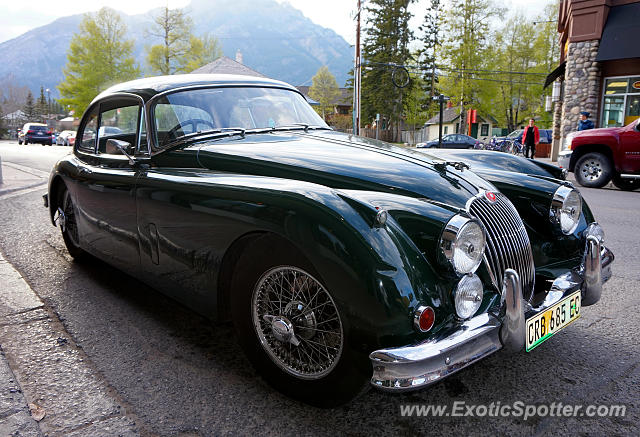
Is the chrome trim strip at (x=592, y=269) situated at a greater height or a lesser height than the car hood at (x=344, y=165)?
lesser

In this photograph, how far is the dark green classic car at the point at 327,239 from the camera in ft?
6.16

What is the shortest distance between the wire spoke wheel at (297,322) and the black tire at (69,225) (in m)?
2.71

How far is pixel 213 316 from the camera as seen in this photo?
256 centimetres

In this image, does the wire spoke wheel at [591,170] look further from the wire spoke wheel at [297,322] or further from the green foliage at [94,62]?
the green foliage at [94,62]

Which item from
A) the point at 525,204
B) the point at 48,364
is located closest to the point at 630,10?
the point at 525,204

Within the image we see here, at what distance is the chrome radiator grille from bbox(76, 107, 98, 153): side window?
321 cm

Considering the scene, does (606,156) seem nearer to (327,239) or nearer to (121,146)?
(121,146)

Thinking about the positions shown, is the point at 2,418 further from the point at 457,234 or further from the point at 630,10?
the point at 630,10

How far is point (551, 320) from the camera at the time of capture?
2.30 metres

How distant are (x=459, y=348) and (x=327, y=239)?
2.18 feet

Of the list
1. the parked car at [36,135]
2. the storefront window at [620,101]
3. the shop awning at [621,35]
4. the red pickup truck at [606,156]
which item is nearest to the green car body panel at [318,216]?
the red pickup truck at [606,156]

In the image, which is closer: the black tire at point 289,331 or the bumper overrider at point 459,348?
the bumper overrider at point 459,348

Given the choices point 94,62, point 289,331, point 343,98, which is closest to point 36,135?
point 94,62

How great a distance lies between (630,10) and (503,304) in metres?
20.0
